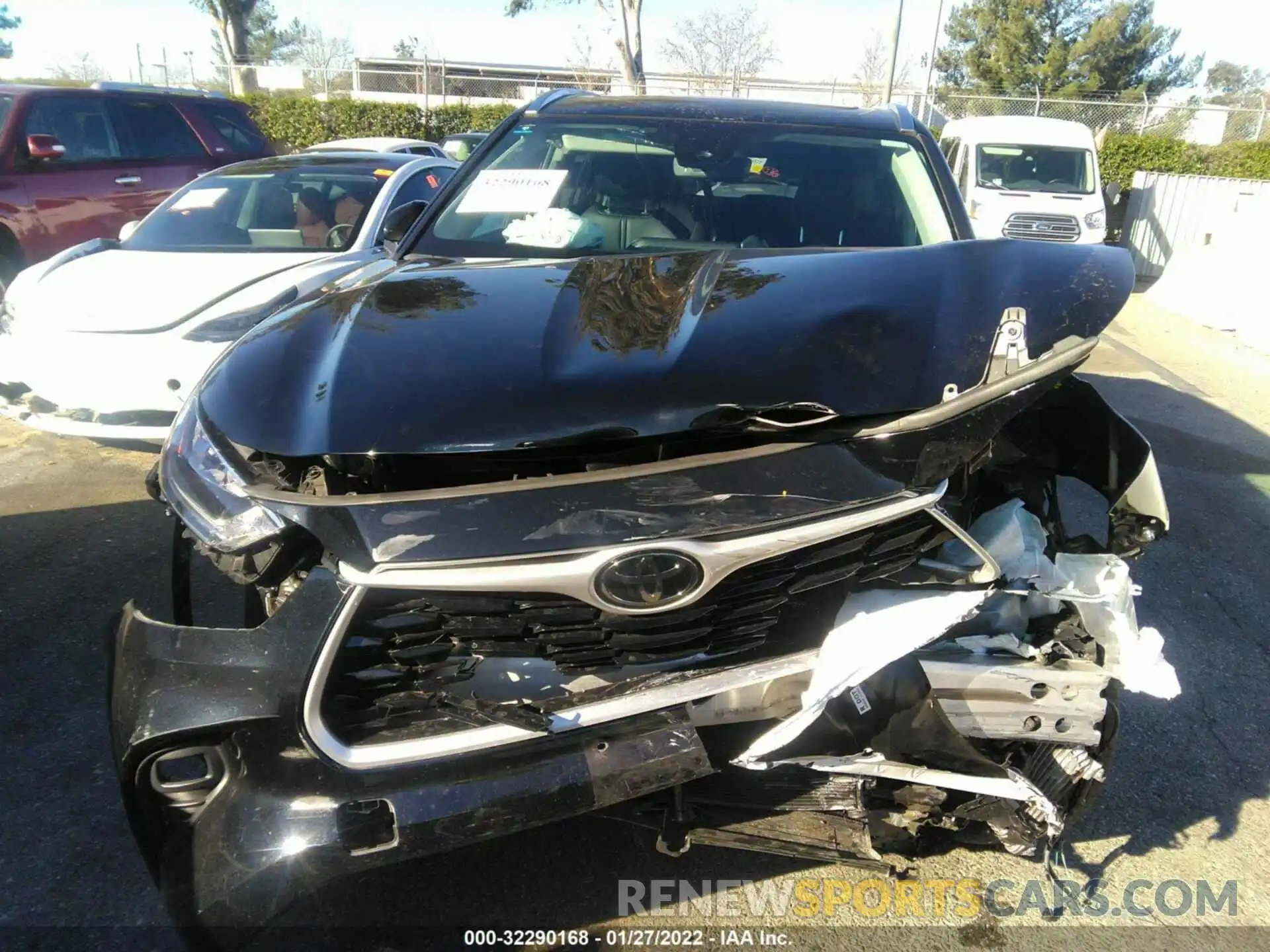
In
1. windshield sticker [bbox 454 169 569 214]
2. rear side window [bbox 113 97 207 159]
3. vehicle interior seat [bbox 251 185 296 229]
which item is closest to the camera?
windshield sticker [bbox 454 169 569 214]

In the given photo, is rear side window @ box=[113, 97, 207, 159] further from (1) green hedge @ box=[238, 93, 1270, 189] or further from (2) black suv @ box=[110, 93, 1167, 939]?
(1) green hedge @ box=[238, 93, 1270, 189]

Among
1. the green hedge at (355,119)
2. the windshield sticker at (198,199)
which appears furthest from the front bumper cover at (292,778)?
the green hedge at (355,119)

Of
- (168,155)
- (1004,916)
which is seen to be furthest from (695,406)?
(168,155)

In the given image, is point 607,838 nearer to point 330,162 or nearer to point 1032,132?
point 330,162

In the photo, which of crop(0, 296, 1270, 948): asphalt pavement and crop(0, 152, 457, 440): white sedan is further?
crop(0, 152, 457, 440): white sedan

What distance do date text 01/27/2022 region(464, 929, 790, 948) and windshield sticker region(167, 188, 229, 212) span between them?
522 cm

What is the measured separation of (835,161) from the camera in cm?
357

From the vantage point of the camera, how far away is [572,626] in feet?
6.05

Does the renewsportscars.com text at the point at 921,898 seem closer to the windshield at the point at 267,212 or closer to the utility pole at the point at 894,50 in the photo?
the windshield at the point at 267,212

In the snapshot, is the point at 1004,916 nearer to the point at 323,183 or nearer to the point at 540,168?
the point at 540,168

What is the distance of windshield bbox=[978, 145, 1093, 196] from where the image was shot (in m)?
12.8

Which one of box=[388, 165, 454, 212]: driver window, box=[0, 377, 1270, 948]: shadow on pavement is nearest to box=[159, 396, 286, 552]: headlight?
box=[0, 377, 1270, 948]: shadow on pavement

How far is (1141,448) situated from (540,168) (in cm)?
232

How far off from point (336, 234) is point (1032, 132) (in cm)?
1089
